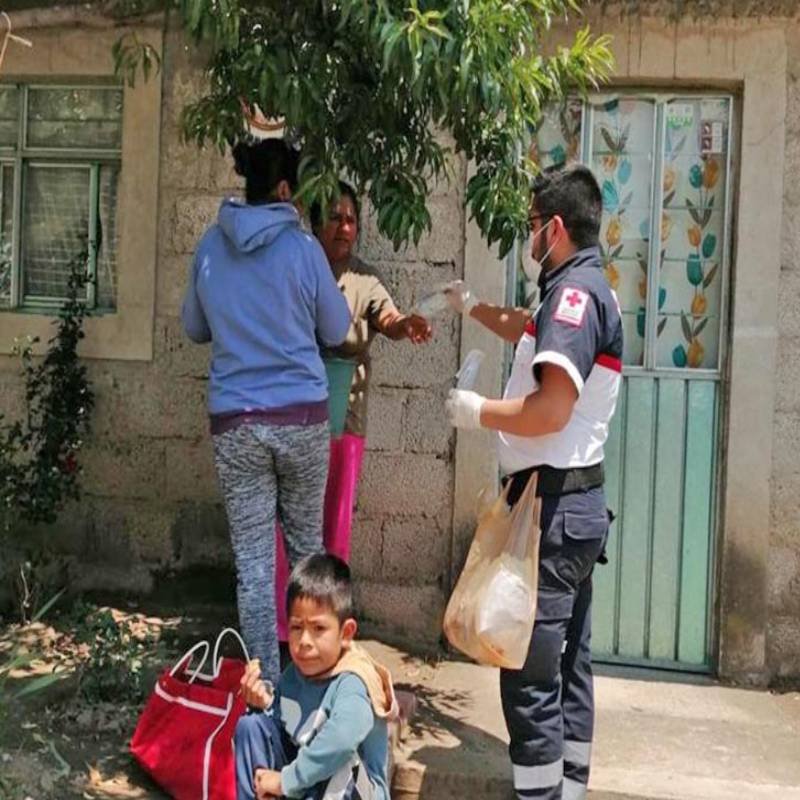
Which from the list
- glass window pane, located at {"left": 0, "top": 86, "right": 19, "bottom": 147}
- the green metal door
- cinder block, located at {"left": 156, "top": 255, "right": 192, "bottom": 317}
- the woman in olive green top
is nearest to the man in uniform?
the woman in olive green top

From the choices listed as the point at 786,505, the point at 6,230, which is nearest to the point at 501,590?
the point at 786,505

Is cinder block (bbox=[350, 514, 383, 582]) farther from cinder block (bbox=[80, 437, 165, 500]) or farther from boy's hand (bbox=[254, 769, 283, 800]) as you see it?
boy's hand (bbox=[254, 769, 283, 800])

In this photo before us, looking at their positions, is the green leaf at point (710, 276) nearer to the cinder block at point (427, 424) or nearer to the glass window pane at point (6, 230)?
the cinder block at point (427, 424)

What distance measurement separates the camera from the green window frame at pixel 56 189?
5559 millimetres

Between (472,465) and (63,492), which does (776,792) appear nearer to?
(472,465)

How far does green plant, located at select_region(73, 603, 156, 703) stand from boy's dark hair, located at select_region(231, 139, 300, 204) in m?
1.73

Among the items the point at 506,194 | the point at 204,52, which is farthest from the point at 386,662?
the point at 204,52

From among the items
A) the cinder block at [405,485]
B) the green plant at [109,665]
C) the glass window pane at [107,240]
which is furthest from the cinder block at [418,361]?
the green plant at [109,665]

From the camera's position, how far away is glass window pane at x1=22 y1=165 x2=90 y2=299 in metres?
5.63

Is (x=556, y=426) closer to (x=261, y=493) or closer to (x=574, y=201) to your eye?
(x=574, y=201)

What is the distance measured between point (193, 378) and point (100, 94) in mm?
1428

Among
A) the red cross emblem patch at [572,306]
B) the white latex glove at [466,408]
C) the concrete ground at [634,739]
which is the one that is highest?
the red cross emblem patch at [572,306]

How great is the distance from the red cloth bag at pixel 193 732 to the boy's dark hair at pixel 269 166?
1458mm

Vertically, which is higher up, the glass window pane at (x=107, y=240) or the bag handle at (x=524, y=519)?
the glass window pane at (x=107, y=240)
